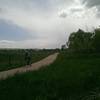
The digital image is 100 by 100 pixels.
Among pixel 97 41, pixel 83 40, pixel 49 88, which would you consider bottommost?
pixel 49 88

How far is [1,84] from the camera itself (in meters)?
18.9

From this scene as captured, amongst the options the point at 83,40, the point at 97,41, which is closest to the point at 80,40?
the point at 83,40

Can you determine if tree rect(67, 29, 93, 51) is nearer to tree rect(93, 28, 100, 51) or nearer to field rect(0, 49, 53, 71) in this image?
tree rect(93, 28, 100, 51)

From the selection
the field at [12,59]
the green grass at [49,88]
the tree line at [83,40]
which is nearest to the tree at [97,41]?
the tree line at [83,40]

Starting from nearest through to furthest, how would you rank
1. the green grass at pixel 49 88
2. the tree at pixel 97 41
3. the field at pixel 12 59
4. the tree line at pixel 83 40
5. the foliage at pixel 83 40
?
the green grass at pixel 49 88 → the field at pixel 12 59 → the tree at pixel 97 41 → the tree line at pixel 83 40 → the foliage at pixel 83 40

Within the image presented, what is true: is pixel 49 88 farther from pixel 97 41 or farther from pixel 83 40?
pixel 83 40

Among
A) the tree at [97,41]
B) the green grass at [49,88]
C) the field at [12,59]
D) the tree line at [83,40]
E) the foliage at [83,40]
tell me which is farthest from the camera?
the foliage at [83,40]

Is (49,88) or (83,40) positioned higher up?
(83,40)

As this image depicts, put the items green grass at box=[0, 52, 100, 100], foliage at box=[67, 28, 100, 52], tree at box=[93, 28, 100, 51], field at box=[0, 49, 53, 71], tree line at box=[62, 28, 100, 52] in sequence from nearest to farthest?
green grass at box=[0, 52, 100, 100] → field at box=[0, 49, 53, 71] → tree at box=[93, 28, 100, 51] → tree line at box=[62, 28, 100, 52] → foliage at box=[67, 28, 100, 52]

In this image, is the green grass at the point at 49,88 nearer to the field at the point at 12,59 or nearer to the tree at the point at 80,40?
Answer: the field at the point at 12,59

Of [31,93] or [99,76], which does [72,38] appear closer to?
[99,76]

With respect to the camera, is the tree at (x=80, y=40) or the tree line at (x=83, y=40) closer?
the tree line at (x=83, y=40)

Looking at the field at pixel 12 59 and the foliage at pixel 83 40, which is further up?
the foliage at pixel 83 40

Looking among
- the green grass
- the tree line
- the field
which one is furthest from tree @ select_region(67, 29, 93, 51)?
the green grass
